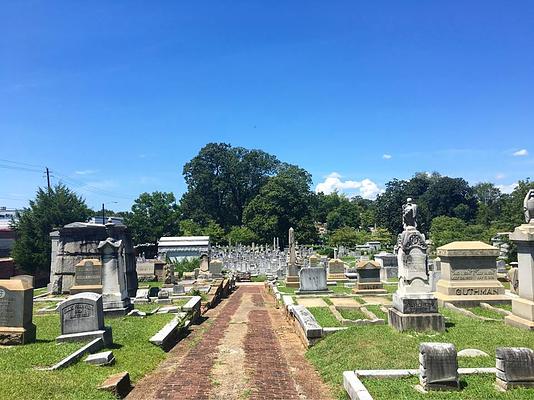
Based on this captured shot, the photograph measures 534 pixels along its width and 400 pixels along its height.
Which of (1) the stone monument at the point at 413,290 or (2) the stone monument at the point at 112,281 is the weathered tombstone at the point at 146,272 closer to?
(2) the stone monument at the point at 112,281

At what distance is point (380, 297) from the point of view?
18.6m

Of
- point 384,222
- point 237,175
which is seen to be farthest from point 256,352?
point 384,222

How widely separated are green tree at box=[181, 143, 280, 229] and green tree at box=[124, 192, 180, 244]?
35.9 ft

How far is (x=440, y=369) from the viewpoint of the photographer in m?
6.18

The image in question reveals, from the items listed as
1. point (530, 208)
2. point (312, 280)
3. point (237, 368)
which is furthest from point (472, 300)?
point (237, 368)

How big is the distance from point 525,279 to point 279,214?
5840cm

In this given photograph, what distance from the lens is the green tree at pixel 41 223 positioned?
32438 mm

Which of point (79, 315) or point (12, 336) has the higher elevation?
point (79, 315)

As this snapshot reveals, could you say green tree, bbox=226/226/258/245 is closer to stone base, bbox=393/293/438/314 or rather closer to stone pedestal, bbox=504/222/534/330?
stone base, bbox=393/293/438/314

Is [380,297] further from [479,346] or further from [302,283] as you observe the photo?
[479,346]

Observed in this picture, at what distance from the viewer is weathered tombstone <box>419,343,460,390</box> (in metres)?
6.16

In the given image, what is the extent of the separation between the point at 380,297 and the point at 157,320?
31.4ft

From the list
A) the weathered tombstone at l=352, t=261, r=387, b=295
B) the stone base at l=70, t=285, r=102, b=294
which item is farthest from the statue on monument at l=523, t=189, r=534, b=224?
the stone base at l=70, t=285, r=102, b=294

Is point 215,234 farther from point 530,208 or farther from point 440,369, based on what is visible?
point 440,369
